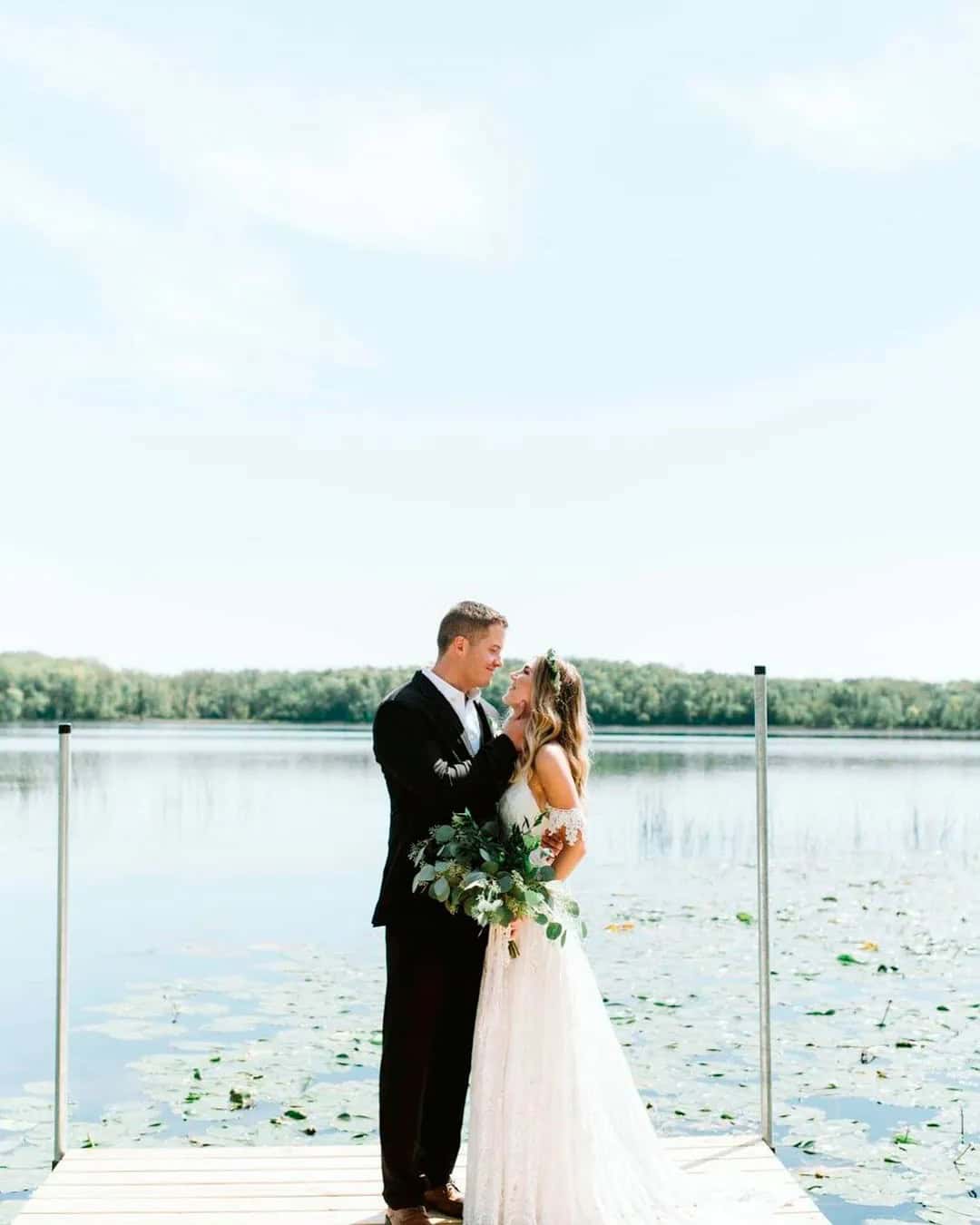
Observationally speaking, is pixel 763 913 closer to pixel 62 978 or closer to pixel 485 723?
pixel 485 723

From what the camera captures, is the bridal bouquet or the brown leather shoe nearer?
the bridal bouquet

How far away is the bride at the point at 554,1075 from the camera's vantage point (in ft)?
13.0

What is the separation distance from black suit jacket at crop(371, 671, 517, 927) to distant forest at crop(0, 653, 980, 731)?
3027 centimetres

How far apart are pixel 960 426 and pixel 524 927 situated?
1297 inches

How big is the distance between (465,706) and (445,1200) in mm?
1415

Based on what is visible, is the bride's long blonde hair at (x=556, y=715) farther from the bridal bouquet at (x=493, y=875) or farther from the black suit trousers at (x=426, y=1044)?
the black suit trousers at (x=426, y=1044)

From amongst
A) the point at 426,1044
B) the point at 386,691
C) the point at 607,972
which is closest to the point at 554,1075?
the point at 426,1044

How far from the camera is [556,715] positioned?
403cm

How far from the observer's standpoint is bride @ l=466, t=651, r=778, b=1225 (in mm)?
3971

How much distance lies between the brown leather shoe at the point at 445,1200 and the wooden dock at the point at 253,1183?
3 centimetres

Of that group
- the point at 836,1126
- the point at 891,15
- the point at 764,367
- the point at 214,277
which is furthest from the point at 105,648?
the point at 836,1126

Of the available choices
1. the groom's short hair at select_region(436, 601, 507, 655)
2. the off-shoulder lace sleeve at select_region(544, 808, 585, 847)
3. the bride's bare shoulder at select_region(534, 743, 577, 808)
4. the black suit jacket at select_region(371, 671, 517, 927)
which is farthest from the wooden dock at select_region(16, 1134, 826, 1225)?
the groom's short hair at select_region(436, 601, 507, 655)

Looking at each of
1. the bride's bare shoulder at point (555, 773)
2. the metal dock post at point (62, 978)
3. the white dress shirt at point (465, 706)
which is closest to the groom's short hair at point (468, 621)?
the white dress shirt at point (465, 706)

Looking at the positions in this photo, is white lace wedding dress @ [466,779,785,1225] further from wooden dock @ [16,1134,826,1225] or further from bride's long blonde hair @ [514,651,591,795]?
wooden dock @ [16,1134,826,1225]
